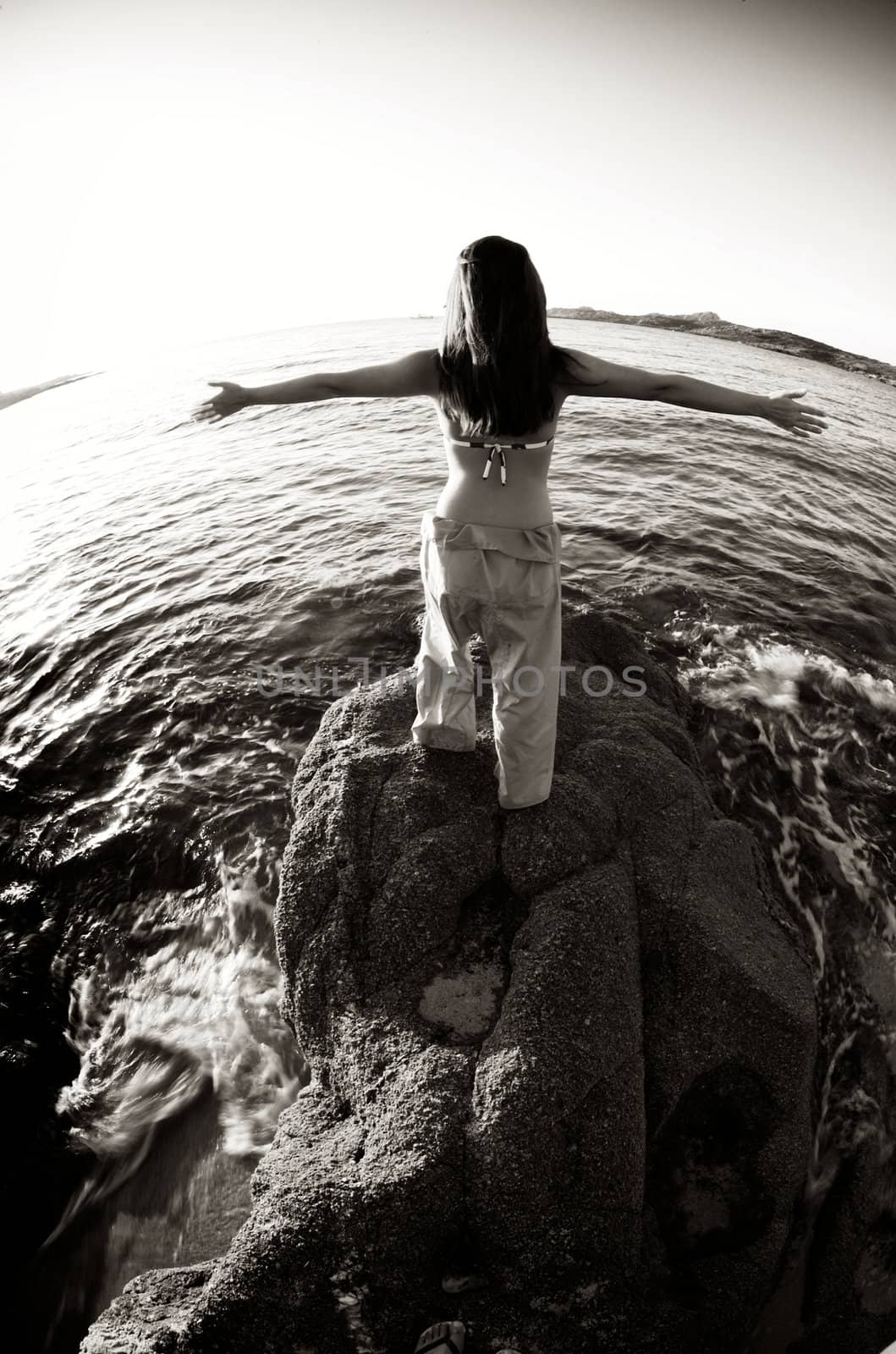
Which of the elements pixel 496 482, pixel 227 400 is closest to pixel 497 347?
pixel 496 482

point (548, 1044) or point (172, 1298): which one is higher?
point (548, 1044)

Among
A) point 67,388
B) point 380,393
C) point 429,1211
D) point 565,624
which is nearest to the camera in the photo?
point 429,1211

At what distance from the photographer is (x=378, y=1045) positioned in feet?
8.95

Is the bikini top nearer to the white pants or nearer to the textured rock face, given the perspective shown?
Answer: the white pants

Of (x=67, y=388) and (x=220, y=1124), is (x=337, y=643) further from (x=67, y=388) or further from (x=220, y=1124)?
(x=67, y=388)

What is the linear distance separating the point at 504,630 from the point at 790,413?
5.15 ft

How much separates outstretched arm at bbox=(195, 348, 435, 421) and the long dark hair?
10 cm

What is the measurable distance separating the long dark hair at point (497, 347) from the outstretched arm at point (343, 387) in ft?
0.33

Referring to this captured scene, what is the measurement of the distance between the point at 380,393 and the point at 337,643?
3739 millimetres

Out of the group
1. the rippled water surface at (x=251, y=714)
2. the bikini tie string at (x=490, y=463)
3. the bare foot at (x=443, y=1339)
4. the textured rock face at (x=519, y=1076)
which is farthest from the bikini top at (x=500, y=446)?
the bare foot at (x=443, y=1339)

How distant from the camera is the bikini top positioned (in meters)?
2.84

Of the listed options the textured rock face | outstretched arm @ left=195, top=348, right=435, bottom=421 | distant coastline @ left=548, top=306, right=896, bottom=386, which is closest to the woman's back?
outstretched arm @ left=195, top=348, right=435, bottom=421

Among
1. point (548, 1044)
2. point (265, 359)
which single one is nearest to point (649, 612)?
point (548, 1044)

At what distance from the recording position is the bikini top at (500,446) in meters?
2.84
